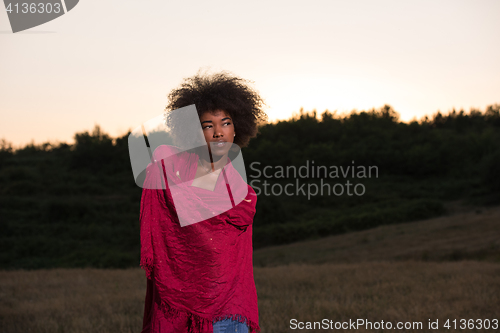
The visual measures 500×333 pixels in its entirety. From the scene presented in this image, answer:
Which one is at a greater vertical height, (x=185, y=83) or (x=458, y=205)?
(x=185, y=83)

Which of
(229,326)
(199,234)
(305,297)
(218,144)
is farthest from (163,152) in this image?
(305,297)

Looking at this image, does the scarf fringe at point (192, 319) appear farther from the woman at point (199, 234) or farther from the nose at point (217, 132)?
the nose at point (217, 132)

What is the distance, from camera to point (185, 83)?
7.63 feet

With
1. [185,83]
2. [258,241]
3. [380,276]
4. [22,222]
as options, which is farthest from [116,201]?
[185,83]

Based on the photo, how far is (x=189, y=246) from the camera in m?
1.84

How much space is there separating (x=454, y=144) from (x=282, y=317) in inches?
1710

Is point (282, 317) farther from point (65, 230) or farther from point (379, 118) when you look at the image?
point (379, 118)

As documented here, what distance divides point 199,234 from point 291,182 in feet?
130

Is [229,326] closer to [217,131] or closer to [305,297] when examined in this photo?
[217,131]

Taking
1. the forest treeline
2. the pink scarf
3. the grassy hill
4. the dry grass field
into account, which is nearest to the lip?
the pink scarf

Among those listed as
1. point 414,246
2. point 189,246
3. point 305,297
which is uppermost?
point 189,246

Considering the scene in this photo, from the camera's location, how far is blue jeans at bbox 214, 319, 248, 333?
1.90 metres

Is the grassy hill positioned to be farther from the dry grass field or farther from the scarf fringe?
the scarf fringe

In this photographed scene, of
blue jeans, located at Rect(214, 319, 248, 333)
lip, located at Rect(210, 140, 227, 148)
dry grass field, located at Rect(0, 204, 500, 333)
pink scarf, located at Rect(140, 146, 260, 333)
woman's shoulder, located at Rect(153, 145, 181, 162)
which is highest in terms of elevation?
lip, located at Rect(210, 140, 227, 148)
